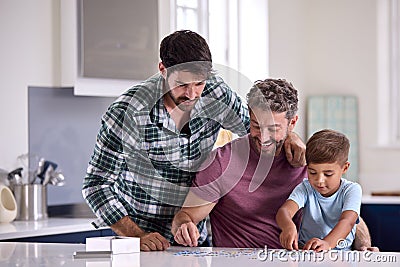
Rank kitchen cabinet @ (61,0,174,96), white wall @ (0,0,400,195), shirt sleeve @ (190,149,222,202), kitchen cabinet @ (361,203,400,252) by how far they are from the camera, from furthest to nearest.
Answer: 1. white wall @ (0,0,400,195)
2. kitchen cabinet @ (361,203,400,252)
3. kitchen cabinet @ (61,0,174,96)
4. shirt sleeve @ (190,149,222,202)

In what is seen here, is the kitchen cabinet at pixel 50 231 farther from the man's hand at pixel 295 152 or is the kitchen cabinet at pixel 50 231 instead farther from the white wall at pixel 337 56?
the white wall at pixel 337 56

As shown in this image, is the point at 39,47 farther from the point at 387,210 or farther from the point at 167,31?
the point at 387,210

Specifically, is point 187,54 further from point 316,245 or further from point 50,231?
point 50,231

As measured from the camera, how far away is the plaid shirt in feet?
8.68

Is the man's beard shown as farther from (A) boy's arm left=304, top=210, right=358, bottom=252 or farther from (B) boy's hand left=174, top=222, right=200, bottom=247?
(A) boy's arm left=304, top=210, right=358, bottom=252

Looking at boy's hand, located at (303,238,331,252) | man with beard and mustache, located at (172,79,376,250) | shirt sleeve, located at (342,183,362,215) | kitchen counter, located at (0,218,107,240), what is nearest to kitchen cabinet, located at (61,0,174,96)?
kitchen counter, located at (0,218,107,240)

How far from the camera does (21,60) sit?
4.21 metres

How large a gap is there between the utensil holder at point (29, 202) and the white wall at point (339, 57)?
2218 millimetres

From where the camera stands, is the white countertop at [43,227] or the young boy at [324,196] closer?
the young boy at [324,196]

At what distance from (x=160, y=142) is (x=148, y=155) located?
7 centimetres

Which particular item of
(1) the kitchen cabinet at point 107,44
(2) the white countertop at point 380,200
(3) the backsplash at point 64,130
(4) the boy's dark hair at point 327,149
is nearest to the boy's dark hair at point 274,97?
(4) the boy's dark hair at point 327,149

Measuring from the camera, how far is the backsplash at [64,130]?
14.2 ft

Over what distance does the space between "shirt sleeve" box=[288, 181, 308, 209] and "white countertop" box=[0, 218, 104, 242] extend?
1.45 metres

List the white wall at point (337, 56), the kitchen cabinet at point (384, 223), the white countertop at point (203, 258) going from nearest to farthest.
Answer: the white countertop at point (203, 258), the kitchen cabinet at point (384, 223), the white wall at point (337, 56)
